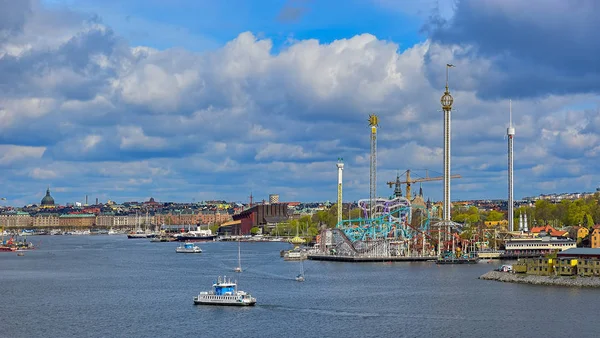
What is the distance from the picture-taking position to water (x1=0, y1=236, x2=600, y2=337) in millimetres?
37156

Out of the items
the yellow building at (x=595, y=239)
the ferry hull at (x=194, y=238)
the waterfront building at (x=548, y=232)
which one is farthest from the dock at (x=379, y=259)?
the ferry hull at (x=194, y=238)

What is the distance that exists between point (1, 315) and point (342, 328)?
669 inches

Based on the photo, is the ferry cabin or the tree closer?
the ferry cabin

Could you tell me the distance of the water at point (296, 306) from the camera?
37156mm

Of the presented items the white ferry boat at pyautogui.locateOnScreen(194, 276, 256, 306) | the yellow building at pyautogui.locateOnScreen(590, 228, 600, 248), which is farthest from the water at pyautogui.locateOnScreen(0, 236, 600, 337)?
the yellow building at pyautogui.locateOnScreen(590, 228, 600, 248)

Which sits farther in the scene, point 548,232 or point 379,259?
point 548,232

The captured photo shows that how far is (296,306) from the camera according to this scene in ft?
145

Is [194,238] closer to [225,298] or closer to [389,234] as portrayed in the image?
[389,234]

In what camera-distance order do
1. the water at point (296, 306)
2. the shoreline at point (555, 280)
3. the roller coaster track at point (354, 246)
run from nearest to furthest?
the water at point (296, 306) → the shoreline at point (555, 280) → the roller coaster track at point (354, 246)

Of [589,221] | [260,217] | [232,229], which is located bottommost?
[232,229]

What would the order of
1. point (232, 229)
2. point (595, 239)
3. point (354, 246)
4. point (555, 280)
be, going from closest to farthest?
point (555, 280) < point (595, 239) < point (354, 246) < point (232, 229)

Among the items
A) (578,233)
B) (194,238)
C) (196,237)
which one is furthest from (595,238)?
(196,237)

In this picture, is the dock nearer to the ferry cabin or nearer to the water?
the ferry cabin

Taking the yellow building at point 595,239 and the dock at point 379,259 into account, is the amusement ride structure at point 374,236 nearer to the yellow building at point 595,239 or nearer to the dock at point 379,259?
the dock at point 379,259
